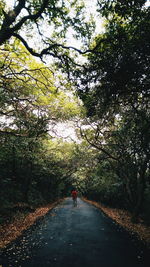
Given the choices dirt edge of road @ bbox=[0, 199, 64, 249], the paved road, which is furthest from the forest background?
the paved road

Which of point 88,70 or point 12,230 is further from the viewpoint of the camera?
point 12,230

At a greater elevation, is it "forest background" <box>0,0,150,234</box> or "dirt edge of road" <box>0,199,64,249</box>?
"forest background" <box>0,0,150,234</box>

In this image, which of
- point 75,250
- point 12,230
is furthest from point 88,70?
point 12,230

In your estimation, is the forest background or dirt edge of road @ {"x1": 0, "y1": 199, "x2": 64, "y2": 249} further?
dirt edge of road @ {"x1": 0, "y1": 199, "x2": 64, "y2": 249}

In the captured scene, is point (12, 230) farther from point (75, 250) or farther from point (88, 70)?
point (88, 70)

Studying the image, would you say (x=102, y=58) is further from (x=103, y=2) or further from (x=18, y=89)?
(x=18, y=89)

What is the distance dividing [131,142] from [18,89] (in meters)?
8.48

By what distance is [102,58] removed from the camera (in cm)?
609

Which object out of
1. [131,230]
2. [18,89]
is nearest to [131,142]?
[131,230]

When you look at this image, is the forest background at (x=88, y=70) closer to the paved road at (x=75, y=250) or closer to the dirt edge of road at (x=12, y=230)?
the dirt edge of road at (x=12, y=230)

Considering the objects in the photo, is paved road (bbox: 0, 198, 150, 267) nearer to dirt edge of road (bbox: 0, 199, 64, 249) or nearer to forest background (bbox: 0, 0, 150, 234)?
dirt edge of road (bbox: 0, 199, 64, 249)

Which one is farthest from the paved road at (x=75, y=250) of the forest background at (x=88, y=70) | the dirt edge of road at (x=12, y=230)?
the forest background at (x=88, y=70)

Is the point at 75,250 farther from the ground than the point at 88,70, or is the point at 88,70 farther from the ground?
the point at 88,70

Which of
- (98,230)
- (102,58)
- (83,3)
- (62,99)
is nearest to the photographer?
(102,58)
